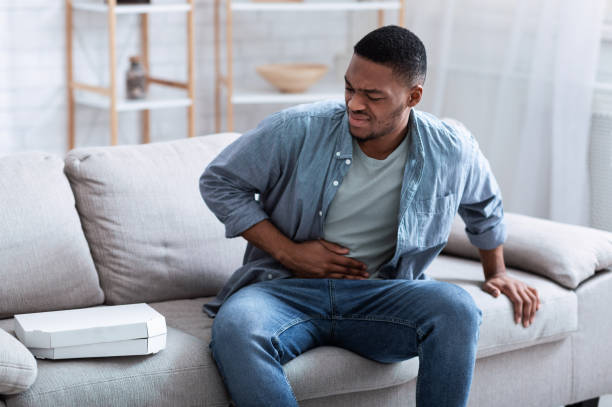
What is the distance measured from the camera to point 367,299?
2102 mm

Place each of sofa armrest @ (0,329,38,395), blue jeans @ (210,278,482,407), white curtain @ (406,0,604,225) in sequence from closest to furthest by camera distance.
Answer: sofa armrest @ (0,329,38,395) < blue jeans @ (210,278,482,407) < white curtain @ (406,0,604,225)

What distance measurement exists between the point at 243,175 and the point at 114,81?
1701 millimetres

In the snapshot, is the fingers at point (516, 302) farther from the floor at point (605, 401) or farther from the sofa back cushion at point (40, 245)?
the sofa back cushion at point (40, 245)

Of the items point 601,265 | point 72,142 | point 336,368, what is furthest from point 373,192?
point 72,142

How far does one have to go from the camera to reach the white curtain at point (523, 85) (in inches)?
137

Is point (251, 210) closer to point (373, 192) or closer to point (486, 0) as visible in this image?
point (373, 192)

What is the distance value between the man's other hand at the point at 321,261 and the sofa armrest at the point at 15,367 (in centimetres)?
63

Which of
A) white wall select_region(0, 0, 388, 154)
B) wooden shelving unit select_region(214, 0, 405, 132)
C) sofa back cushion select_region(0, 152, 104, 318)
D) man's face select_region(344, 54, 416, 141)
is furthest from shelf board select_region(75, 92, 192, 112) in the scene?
man's face select_region(344, 54, 416, 141)

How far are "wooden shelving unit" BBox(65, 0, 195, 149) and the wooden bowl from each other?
1.23 ft

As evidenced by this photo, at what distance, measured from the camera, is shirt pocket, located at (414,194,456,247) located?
2.16 metres

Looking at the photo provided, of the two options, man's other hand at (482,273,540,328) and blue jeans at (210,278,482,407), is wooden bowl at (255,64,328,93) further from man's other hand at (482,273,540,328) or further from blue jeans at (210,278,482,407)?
blue jeans at (210,278,482,407)

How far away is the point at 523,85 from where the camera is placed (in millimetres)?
3748

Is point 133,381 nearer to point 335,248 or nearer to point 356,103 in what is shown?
point 335,248

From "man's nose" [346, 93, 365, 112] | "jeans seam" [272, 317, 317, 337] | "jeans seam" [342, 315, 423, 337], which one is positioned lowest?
"jeans seam" [342, 315, 423, 337]
